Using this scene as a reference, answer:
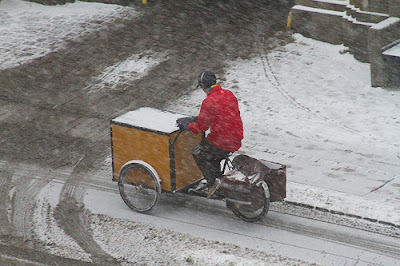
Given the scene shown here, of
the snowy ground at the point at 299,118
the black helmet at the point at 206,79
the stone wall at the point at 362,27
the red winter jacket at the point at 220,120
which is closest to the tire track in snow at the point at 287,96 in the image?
the snowy ground at the point at 299,118

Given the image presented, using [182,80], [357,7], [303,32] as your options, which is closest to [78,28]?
[182,80]

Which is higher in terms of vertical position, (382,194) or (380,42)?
(380,42)

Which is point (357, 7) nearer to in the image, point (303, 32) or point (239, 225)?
point (303, 32)

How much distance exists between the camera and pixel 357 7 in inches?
546

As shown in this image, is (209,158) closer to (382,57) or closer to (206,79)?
(206,79)

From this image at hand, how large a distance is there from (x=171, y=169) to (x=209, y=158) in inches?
19.9

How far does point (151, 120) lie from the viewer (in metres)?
8.12

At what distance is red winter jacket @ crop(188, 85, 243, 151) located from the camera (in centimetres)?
754

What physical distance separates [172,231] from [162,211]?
22.9 inches

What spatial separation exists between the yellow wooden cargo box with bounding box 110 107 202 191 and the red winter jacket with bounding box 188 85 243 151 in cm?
38

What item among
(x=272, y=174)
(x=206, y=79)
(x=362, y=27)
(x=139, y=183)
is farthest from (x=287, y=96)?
(x=139, y=183)

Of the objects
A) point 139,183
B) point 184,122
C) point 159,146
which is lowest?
point 139,183

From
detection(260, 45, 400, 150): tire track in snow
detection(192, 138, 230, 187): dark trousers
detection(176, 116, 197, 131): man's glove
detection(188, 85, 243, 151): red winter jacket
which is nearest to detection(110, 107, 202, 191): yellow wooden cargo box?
detection(176, 116, 197, 131): man's glove

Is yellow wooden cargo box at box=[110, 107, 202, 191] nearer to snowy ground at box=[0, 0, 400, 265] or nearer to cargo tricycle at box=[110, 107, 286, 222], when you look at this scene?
cargo tricycle at box=[110, 107, 286, 222]
